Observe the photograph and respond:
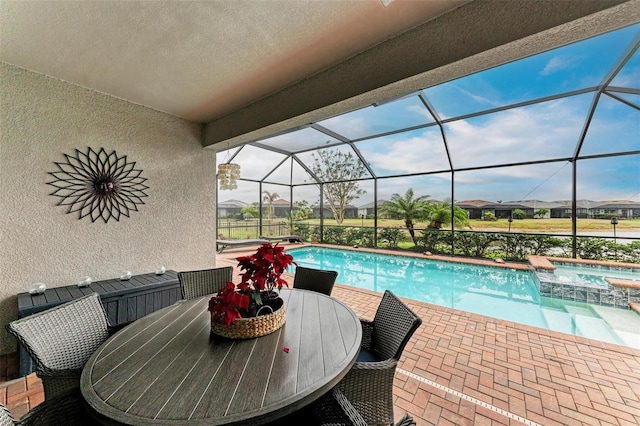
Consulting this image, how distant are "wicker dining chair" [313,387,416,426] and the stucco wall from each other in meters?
3.17

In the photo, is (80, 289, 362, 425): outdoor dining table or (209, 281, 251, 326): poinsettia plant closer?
(80, 289, 362, 425): outdoor dining table

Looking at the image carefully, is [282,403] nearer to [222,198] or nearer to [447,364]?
[447,364]

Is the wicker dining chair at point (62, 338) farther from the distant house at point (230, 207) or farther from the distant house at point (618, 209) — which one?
the distant house at point (618, 209)

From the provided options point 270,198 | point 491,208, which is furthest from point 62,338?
point 491,208

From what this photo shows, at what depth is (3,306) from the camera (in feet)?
7.95

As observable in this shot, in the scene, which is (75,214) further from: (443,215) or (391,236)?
(443,215)

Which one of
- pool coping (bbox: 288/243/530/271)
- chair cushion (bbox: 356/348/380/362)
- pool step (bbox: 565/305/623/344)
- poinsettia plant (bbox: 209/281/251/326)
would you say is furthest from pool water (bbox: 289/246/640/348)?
poinsettia plant (bbox: 209/281/251/326)

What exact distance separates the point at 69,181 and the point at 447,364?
4320 mm

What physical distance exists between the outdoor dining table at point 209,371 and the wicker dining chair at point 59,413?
0.19m

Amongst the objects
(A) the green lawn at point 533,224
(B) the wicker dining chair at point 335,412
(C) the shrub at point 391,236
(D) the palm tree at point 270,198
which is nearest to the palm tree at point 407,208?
(A) the green lawn at point 533,224

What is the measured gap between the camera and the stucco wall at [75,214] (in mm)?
2453

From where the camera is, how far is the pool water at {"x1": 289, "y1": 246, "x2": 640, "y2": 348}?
11.7 feet

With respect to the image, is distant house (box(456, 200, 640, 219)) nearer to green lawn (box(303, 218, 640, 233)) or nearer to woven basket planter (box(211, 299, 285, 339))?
green lawn (box(303, 218, 640, 233))

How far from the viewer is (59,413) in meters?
1.14
